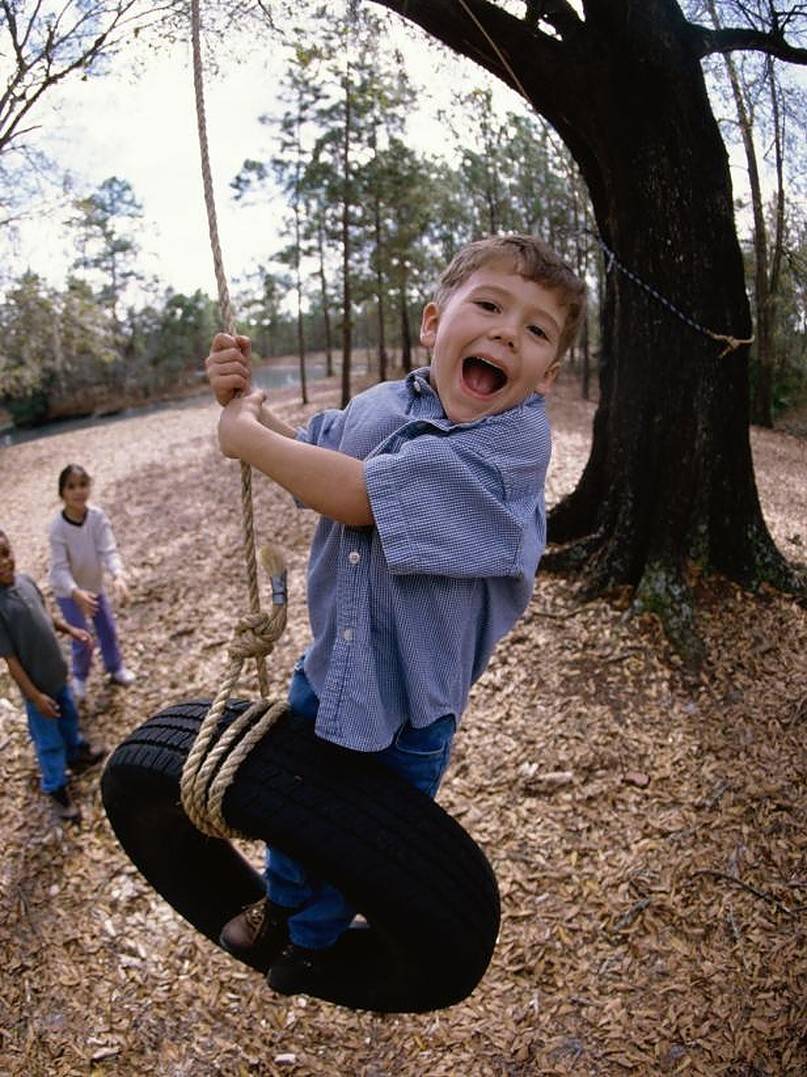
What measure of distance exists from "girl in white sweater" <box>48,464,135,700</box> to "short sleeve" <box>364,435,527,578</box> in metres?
3.15

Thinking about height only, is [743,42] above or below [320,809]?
above

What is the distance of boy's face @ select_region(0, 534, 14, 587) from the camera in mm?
3316

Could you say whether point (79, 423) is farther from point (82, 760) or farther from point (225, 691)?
point (225, 691)

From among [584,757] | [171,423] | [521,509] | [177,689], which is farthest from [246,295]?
[521,509]

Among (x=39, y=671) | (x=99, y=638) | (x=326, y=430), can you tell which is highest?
(x=326, y=430)

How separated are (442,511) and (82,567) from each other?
3.76 meters

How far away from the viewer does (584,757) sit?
3404mm

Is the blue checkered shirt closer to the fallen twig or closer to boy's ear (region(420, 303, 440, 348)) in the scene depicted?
boy's ear (region(420, 303, 440, 348))

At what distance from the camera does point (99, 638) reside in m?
4.68

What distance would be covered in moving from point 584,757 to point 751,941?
1.00m

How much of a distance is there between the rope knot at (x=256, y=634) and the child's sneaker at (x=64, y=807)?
2785 mm

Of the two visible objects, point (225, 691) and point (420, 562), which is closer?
point (420, 562)

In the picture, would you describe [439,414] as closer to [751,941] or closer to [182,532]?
[751,941]

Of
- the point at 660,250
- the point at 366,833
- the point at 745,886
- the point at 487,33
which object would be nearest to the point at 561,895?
the point at 745,886
